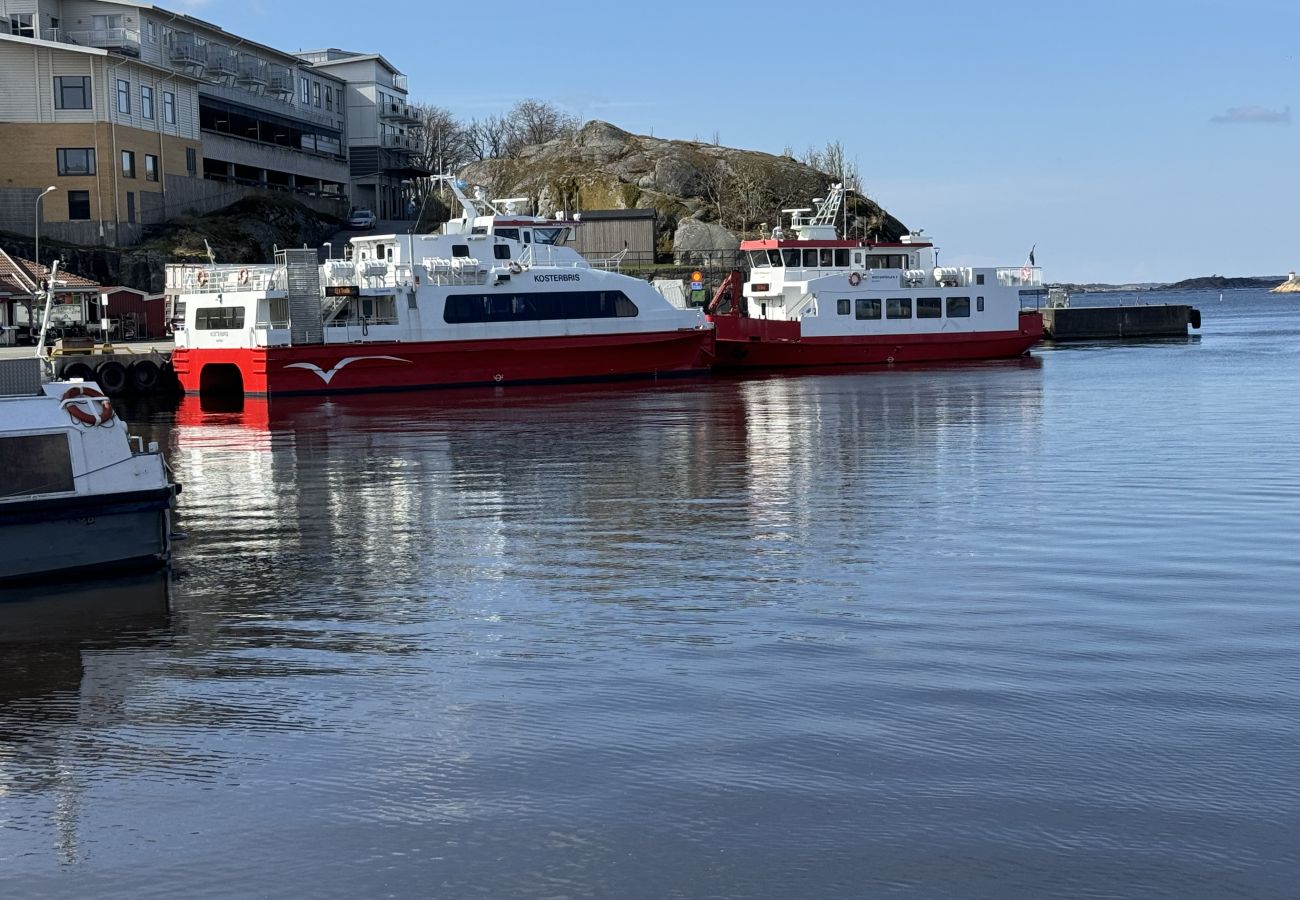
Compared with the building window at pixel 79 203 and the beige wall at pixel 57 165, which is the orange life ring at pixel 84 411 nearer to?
the beige wall at pixel 57 165

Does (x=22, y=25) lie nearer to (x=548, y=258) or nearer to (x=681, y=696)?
(x=548, y=258)

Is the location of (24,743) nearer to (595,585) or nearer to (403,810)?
(403,810)

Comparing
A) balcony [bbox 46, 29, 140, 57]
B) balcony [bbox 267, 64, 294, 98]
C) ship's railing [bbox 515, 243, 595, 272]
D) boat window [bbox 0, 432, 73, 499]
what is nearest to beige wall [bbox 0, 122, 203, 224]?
balcony [bbox 46, 29, 140, 57]

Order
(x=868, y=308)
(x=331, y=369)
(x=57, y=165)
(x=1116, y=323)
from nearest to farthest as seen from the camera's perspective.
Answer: (x=331, y=369) → (x=868, y=308) → (x=57, y=165) → (x=1116, y=323)

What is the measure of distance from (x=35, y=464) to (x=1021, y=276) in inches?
1781

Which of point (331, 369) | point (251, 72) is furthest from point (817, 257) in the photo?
point (251, 72)

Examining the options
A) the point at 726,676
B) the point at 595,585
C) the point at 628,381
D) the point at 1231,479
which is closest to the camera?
the point at 726,676

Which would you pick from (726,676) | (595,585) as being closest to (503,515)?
(595,585)

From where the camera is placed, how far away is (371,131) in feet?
281

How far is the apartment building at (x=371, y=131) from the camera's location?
279 feet

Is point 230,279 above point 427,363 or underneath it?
above

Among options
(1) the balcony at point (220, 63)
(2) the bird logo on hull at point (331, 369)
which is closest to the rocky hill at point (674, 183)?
(1) the balcony at point (220, 63)

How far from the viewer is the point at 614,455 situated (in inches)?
969

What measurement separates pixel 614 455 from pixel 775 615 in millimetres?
12753
